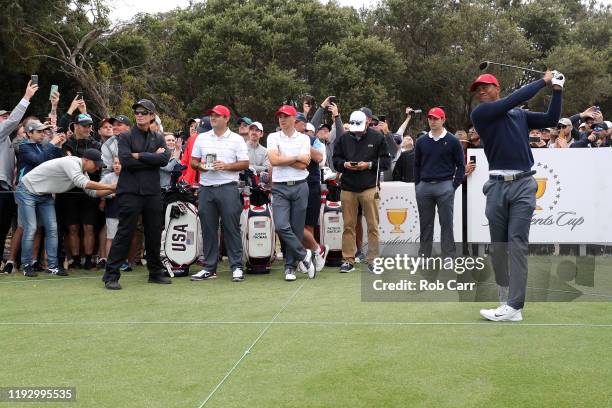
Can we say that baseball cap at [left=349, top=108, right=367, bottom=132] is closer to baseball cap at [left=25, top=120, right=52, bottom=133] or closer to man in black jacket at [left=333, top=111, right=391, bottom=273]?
man in black jacket at [left=333, top=111, right=391, bottom=273]

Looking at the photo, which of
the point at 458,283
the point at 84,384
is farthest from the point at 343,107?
the point at 84,384

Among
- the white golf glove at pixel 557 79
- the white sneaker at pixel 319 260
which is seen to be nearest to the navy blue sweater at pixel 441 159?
the white sneaker at pixel 319 260

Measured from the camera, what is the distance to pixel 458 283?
8883 mm

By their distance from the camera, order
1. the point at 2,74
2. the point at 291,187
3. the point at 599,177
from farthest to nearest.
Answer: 1. the point at 2,74
2. the point at 599,177
3. the point at 291,187

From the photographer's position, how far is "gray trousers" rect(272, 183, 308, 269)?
962 cm

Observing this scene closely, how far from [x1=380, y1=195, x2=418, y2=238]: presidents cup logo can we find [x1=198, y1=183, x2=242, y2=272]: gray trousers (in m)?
3.09

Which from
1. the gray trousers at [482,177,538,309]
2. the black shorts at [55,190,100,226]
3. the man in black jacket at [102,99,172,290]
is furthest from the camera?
the black shorts at [55,190,100,226]

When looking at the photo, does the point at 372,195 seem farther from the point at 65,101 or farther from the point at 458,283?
the point at 65,101

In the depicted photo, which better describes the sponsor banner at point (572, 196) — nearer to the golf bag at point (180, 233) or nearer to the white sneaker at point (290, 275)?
the white sneaker at point (290, 275)

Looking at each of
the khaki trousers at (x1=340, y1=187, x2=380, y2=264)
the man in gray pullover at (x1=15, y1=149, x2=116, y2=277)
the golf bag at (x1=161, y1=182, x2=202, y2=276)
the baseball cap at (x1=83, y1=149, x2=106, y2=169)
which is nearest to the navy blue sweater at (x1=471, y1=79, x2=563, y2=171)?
the khaki trousers at (x1=340, y1=187, x2=380, y2=264)

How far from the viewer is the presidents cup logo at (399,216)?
12.1m

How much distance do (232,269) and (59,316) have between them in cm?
289

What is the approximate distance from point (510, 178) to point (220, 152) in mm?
4166

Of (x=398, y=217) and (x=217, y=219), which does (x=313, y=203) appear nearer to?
(x=217, y=219)
